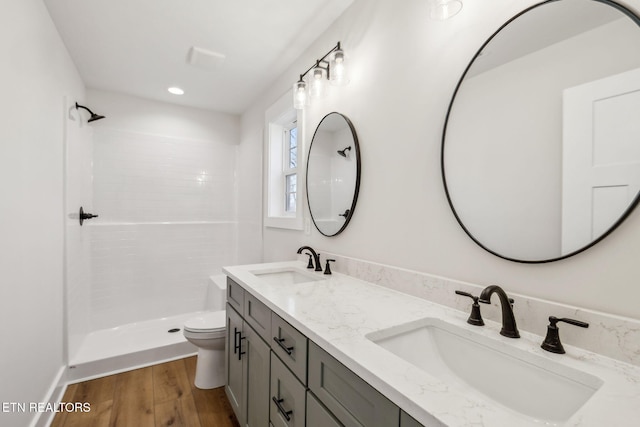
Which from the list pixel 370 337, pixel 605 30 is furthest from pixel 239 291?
pixel 605 30

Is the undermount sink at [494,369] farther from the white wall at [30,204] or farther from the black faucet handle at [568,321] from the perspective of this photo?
the white wall at [30,204]

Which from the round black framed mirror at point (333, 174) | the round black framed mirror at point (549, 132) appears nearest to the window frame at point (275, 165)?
the round black framed mirror at point (333, 174)

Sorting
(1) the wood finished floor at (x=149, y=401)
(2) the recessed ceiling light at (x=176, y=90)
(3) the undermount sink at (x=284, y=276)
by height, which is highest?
(2) the recessed ceiling light at (x=176, y=90)

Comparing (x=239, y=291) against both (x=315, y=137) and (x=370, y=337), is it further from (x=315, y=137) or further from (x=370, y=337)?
(x=315, y=137)

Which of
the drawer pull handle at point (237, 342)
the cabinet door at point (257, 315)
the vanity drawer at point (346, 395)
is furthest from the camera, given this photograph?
the drawer pull handle at point (237, 342)

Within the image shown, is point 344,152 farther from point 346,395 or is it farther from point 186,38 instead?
point 186,38

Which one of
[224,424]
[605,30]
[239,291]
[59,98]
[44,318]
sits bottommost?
[224,424]

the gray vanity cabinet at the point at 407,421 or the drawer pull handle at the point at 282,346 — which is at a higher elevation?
the gray vanity cabinet at the point at 407,421

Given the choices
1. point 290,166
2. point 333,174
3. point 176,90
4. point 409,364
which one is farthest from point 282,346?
point 176,90

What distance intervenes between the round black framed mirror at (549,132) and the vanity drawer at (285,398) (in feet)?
2.64

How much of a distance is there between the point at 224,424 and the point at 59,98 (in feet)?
7.82

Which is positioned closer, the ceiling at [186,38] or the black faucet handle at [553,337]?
the black faucet handle at [553,337]

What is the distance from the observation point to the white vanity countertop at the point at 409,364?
1.63ft

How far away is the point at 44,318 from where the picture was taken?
65.1 inches
